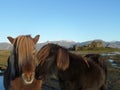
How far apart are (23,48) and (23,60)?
256 millimetres

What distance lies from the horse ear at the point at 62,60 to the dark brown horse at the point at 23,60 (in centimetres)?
147

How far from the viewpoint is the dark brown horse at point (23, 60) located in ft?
20.3

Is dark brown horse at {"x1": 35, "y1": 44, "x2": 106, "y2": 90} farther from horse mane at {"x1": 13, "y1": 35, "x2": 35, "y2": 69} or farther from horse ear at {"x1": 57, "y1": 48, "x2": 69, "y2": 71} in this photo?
horse mane at {"x1": 13, "y1": 35, "x2": 35, "y2": 69}

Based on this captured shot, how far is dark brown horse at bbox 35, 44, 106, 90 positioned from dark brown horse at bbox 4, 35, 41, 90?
1356 mm

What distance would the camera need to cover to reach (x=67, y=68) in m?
8.18

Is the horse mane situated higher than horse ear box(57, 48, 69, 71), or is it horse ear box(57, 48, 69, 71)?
the horse mane

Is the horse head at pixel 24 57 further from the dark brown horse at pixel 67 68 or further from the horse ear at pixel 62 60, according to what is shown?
the horse ear at pixel 62 60

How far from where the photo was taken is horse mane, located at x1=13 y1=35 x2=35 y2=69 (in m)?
6.35

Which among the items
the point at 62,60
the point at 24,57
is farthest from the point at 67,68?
the point at 24,57

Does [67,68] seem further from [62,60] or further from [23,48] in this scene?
[23,48]

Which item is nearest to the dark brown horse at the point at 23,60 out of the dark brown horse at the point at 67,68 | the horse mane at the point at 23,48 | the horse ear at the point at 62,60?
the horse mane at the point at 23,48

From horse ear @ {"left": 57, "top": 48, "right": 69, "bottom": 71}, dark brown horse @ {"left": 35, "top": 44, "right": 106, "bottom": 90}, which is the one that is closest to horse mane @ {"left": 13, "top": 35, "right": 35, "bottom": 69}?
dark brown horse @ {"left": 35, "top": 44, "right": 106, "bottom": 90}

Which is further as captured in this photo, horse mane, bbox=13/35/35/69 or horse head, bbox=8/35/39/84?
horse mane, bbox=13/35/35/69

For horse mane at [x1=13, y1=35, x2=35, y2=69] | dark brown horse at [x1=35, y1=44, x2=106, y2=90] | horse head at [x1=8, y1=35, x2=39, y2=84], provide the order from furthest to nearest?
dark brown horse at [x1=35, y1=44, x2=106, y2=90] → horse mane at [x1=13, y1=35, x2=35, y2=69] → horse head at [x1=8, y1=35, x2=39, y2=84]
